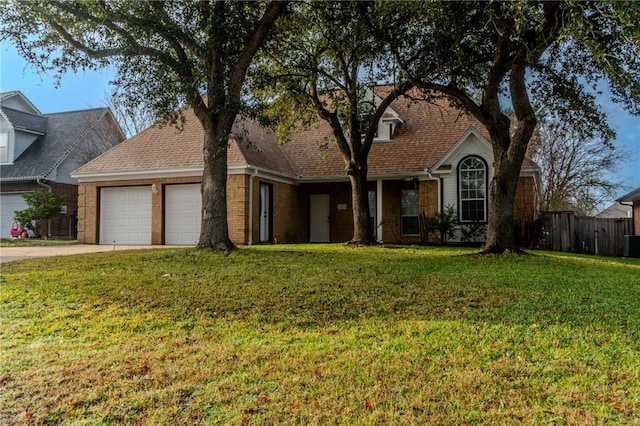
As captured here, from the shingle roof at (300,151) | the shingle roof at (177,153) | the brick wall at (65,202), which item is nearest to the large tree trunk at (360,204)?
the shingle roof at (300,151)

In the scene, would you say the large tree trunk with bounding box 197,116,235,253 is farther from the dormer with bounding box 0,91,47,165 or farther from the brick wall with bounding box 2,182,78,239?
the dormer with bounding box 0,91,47,165

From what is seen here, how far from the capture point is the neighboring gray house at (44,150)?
22062mm

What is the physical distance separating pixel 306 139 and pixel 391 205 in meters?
5.04

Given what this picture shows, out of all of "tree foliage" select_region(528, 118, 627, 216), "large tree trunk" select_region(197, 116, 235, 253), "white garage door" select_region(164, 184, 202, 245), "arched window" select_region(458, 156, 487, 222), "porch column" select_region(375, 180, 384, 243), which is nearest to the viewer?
"large tree trunk" select_region(197, 116, 235, 253)

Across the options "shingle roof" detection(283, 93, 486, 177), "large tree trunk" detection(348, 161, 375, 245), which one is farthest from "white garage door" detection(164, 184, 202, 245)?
"large tree trunk" detection(348, 161, 375, 245)

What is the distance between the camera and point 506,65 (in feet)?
36.3

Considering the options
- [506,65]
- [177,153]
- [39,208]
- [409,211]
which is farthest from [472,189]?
[39,208]

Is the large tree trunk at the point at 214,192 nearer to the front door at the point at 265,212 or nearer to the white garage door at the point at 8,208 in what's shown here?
the front door at the point at 265,212

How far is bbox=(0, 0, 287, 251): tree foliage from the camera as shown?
948 centimetres

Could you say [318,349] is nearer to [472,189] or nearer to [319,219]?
[472,189]

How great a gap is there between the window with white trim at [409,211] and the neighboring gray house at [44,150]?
15.6 meters

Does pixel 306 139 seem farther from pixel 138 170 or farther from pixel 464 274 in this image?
pixel 464 274

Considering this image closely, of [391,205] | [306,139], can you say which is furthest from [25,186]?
[391,205]

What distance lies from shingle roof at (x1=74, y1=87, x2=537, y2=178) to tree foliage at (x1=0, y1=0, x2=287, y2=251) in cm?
494
